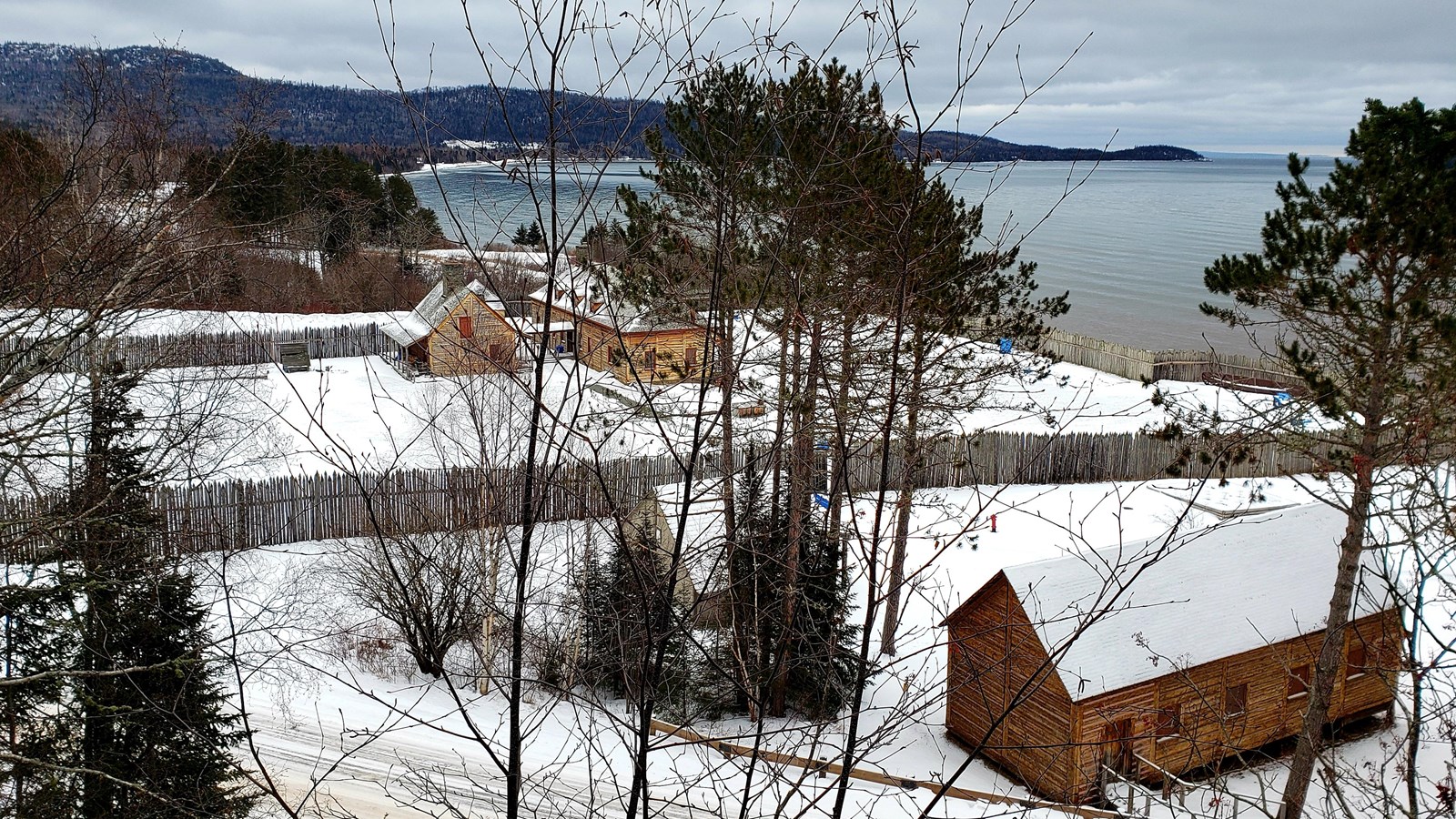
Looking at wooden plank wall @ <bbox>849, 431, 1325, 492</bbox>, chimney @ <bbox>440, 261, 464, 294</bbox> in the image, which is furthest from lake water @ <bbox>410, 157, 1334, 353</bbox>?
wooden plank wall @ <bbox>849, 431, 1325, 492</bbox>

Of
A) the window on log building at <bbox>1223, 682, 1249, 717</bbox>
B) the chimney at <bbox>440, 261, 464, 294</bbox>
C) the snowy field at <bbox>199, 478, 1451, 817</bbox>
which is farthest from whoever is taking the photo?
the window on log building at <bbox>1223, 682, 1249, 717</bbox>

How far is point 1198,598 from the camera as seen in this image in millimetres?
12500

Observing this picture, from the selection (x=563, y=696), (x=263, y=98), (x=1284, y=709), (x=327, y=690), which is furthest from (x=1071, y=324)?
(x=563, y=696)

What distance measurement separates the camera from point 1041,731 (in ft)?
39.3

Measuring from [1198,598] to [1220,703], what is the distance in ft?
4.29

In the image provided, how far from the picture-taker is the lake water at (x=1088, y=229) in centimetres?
321

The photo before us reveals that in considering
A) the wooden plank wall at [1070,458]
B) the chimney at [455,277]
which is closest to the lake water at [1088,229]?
the chimney at [455,277]

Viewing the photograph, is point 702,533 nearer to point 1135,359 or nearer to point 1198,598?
point 1198,598

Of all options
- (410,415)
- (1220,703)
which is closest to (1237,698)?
(1220,703)

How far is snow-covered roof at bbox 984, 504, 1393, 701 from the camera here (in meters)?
11.6

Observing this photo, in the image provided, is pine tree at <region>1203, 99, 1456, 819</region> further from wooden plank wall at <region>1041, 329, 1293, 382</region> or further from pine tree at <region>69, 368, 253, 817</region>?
wooden plank wall at <region>1041, 329, 1293, 382</region>

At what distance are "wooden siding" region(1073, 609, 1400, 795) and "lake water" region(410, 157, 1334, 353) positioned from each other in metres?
4.40

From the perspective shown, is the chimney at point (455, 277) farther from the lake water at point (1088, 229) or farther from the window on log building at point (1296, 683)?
the window on log building at point (1296, 683)

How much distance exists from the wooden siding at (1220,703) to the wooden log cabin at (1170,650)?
0.07 ft
